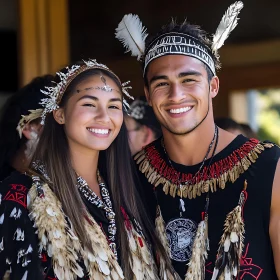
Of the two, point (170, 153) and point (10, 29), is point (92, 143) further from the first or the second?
point (10, 29)

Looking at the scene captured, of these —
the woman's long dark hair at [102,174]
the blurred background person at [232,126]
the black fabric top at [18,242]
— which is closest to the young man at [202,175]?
the woman's long dark hair at [102,174]

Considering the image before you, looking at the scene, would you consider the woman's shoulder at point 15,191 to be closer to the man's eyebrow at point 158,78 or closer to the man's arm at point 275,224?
the man's eyebrow at point 158,78

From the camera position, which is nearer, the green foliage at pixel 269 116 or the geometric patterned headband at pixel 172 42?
the geometric patterned headband at pixel 172 42

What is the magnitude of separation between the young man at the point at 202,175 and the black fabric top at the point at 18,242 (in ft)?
1.66

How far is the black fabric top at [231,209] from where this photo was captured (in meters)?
2.79

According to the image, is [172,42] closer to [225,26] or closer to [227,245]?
[225,26]

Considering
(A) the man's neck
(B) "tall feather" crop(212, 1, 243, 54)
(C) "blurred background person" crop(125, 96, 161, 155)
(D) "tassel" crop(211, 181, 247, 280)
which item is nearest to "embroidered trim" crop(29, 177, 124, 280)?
(D) "tassel" crop(211, 181, 247, 280)

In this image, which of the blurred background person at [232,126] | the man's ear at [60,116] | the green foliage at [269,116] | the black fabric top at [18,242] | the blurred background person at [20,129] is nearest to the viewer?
the black fabric top at [18,242]

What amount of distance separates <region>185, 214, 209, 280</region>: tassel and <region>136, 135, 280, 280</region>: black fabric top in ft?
0.07

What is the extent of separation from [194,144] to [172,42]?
1.39ft

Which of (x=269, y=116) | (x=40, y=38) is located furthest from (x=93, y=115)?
(x=269, y=116)

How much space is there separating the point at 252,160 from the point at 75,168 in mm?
685

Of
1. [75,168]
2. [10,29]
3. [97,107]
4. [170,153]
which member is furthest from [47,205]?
[10,29]

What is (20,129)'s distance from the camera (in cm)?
333
